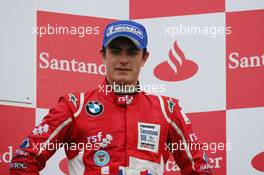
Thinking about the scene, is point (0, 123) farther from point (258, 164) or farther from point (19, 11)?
point (258, 164)

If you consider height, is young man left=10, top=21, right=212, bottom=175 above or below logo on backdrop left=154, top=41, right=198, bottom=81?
below

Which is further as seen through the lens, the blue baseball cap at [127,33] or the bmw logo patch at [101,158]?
the blue baseball cap at [127,33]

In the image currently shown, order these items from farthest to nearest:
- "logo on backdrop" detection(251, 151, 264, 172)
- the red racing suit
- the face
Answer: "logo on backdrop" detection(251, 151, 264, 172) → the face → the red racing suit

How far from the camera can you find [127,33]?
2.33 m

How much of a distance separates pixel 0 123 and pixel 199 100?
3.44 feet

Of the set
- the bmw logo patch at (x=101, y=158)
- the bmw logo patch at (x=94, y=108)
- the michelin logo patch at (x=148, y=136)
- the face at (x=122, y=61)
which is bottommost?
the bmw logo patch at (x=101, y=158)

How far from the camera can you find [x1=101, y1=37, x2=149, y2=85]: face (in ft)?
7.64

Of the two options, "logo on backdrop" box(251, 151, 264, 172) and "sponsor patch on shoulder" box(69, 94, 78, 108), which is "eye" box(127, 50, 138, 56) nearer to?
"sponsor patch on shoulder" box(69, 94, 78, 108)

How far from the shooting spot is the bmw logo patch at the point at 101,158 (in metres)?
2.23

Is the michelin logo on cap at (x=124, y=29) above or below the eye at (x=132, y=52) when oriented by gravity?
above

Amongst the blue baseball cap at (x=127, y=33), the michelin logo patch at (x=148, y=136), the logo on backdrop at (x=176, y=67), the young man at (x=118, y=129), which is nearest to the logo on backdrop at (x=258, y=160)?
the logo on backdrop at (x=176, y=67)

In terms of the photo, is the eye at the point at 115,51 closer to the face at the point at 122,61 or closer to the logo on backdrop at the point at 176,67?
the face at the point at 122,61

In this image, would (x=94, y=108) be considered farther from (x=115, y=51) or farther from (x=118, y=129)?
(x=115, y=51)

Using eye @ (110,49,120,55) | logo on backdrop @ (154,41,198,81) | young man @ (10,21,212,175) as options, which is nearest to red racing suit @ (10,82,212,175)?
young man @ (10,21,212,175)
